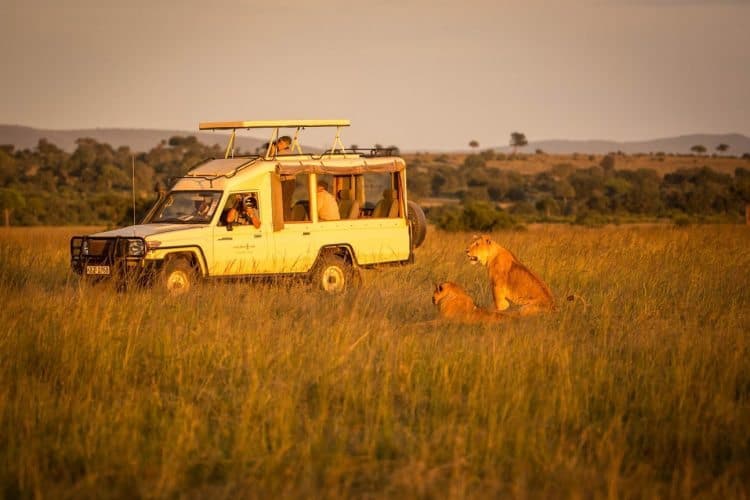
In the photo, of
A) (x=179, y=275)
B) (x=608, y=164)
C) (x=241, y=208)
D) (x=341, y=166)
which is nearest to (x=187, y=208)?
(x=241, y=208)

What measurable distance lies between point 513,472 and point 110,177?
6914 centimetres

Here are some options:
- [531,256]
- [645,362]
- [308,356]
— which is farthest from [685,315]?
[531,256]

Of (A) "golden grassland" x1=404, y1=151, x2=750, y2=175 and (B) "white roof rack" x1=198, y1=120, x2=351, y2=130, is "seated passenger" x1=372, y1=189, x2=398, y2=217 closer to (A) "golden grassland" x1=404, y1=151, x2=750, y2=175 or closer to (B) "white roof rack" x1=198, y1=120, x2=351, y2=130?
(B) "white roof rack" x1=198, y1=120, x2=351, y2=130

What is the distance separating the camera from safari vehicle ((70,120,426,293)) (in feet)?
41.7

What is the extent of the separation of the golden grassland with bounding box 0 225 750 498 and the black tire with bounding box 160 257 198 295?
113 centimetres

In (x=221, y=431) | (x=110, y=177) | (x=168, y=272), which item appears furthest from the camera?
(x=110, y=177)

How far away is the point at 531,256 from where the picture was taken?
18.4 m

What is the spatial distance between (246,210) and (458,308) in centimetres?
391

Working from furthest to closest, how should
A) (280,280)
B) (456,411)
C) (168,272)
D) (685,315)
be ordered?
(280,280) < (168,272) < (685,315) < (456,411)

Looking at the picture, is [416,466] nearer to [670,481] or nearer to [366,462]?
[366,462]

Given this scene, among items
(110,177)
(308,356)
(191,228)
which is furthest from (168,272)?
(110,177)

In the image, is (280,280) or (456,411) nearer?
(456,411)

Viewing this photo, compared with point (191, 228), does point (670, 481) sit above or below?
below

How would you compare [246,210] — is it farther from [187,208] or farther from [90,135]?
[90,135]
